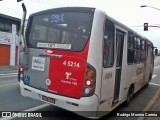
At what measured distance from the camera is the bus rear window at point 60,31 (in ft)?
20.4

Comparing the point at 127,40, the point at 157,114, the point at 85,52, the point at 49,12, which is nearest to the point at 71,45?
the point at 85,52

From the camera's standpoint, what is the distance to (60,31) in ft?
21.7

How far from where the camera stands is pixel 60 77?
634 centimetres

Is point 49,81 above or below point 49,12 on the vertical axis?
below

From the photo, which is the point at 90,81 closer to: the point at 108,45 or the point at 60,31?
the point at 108,45

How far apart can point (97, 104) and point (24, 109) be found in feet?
8.89

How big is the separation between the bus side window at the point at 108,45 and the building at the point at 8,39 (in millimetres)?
26151

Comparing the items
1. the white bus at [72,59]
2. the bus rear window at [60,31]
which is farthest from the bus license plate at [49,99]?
the bus rear window at [60,31]

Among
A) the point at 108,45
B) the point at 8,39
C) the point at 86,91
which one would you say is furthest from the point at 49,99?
the point at 8,39

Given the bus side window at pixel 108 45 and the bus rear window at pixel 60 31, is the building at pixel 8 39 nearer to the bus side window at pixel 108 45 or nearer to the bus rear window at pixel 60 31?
the bus rear window at pixel 60 31

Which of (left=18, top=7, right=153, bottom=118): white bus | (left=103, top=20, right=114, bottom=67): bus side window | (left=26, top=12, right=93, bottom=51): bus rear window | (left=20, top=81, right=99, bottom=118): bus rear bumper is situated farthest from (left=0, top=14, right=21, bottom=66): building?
(left=20, top=81, right=99, bottom=118): bus rear bumper

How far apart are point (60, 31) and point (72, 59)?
87 centimetres

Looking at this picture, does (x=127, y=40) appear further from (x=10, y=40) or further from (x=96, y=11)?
(x=10, y=40)

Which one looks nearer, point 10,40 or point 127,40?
point 127,40
